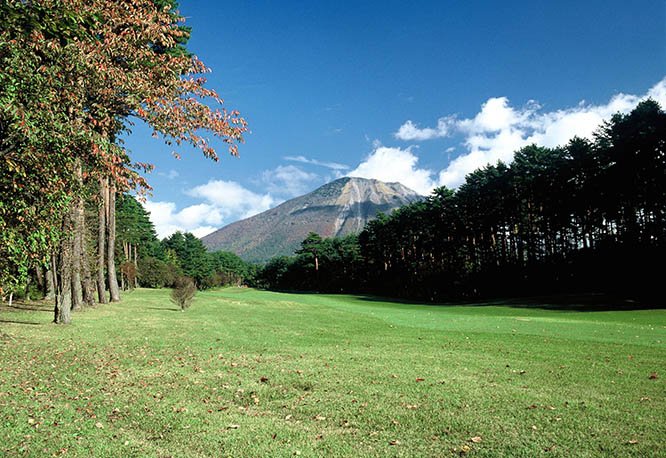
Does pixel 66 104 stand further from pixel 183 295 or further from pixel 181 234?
pixel 181 234

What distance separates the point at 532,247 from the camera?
5119 cm

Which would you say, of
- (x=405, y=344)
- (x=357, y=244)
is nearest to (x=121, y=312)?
(x=405, y=344)

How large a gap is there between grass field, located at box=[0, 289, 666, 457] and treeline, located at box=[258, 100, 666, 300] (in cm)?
3008

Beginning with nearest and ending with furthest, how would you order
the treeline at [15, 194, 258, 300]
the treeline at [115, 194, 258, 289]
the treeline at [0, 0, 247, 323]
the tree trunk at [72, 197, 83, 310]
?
the treeline at [0, 0, 247, 323]
the tree trunk at [72, 197, 83, 310]
the treeline at [15, 194, 258, 300]
the treeline at [115, 194, 258, 289]

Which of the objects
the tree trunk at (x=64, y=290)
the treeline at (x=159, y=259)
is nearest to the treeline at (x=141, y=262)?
the treeline at (x=159, y=259)

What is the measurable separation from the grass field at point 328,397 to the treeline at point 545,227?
3008 centimetres

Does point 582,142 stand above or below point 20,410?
above

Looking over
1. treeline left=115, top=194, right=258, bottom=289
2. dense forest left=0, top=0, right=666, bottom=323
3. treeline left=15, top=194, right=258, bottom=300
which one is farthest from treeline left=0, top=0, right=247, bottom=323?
treeline left=115, top=194, right=258, bottom=289

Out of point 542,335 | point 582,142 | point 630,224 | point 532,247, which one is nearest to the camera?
point 542,335

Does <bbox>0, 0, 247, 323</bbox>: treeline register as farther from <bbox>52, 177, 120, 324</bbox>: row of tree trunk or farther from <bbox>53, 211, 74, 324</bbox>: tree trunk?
<bbox>53, 211, 74, 324</bbox>: tree trunk

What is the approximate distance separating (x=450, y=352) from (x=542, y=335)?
5877 mm

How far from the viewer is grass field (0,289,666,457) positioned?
5.11 meters

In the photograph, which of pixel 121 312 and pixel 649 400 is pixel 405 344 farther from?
pixel 121 312

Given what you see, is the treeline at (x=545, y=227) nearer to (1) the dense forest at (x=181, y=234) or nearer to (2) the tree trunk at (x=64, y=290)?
(1) the dense forest at (x=181, y=234)
